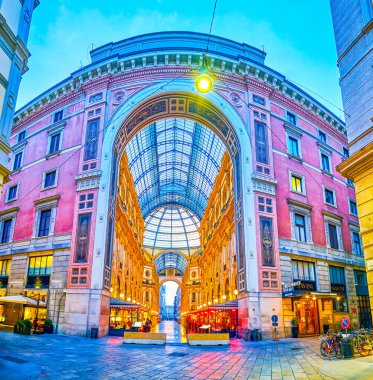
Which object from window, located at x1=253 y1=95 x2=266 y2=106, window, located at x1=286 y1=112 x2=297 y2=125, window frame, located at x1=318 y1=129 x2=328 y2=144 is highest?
window, located at x1=253 y1=95 x2=266 y2=106

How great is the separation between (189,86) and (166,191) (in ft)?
139

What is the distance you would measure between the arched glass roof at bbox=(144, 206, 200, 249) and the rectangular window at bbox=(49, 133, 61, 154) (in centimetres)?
4913

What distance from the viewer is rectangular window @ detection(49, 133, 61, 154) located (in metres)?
29.8

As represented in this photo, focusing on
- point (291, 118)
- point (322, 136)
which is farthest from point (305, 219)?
point (322, 136)

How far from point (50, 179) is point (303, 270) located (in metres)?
22.4

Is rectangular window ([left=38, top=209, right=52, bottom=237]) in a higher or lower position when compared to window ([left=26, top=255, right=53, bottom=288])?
higher

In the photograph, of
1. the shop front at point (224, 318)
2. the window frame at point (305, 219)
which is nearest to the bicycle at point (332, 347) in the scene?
the shop front at point (224, 318)

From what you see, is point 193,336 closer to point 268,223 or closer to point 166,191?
point 268,223

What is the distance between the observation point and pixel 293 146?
29953 mm

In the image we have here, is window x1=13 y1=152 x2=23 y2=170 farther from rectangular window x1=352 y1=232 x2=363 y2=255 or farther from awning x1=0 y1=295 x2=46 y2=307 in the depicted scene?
rectangular window x1=352 y1=232 x2=363 y2=255

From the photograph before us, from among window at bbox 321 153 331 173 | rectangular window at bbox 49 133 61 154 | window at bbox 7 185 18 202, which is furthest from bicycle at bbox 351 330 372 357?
window at bbox 7 185 18 202

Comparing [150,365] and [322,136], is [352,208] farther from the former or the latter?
[150,365]

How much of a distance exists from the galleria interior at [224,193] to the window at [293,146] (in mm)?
122

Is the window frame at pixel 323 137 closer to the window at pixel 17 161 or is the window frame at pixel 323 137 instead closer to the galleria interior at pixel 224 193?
the galleria interior at pixel 224 193
